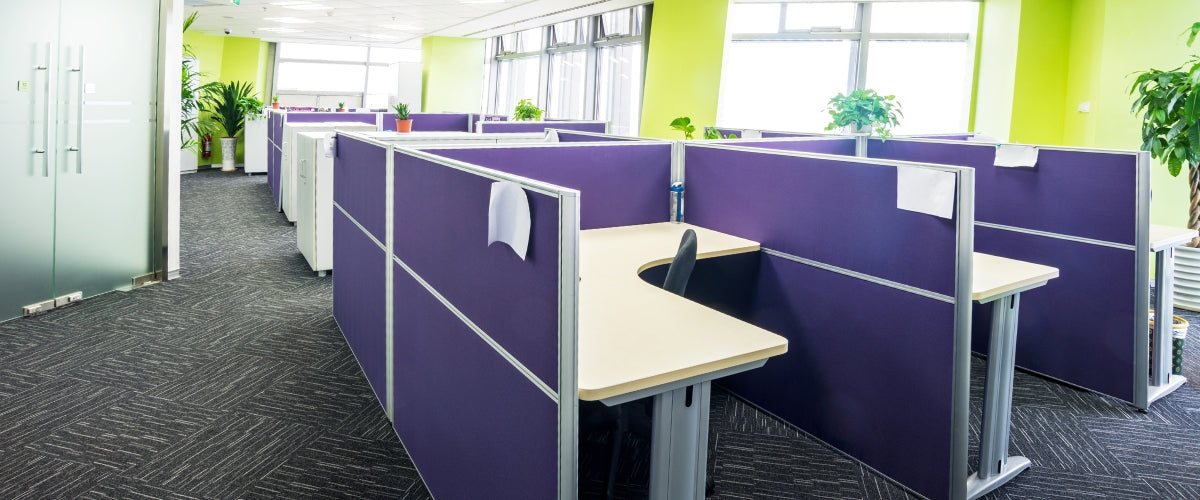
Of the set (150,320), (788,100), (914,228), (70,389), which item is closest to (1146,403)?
(914,228)

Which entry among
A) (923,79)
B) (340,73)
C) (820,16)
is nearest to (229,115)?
(340,73)

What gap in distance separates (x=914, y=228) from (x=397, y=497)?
1.55m

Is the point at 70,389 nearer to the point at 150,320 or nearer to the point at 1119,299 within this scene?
the point at 150,320

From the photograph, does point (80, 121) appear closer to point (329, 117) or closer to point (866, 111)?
point (329, 117)

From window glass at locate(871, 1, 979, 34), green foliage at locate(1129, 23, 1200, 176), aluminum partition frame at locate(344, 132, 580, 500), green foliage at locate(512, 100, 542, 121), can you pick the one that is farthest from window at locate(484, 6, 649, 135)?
aluminum partition frame at locate(344, 132, 580, 500)

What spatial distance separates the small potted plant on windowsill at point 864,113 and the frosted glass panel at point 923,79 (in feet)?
12.3

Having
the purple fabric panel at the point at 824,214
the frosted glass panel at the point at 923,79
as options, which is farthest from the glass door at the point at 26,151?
the frosted glass panel at the point at 923,79

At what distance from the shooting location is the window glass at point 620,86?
8.50 meters

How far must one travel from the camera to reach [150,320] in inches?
134

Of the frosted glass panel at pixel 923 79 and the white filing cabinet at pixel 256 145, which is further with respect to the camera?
the white filing cabinet at pixel 256 145

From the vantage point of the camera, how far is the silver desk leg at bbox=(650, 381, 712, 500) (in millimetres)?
1370

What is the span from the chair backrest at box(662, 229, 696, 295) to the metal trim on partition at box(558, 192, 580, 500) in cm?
75

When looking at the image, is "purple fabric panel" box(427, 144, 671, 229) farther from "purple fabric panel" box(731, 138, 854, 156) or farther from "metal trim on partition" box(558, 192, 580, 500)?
"metal trim on partition" box(558, 192, 580, 500)

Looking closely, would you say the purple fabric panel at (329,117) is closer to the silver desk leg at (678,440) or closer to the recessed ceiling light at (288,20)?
the recessed ceiling light at (288,20)
